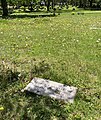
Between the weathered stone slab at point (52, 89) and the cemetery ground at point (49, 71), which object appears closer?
the cemetery ground at point (49, 71)

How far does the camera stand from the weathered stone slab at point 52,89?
19.5 ft

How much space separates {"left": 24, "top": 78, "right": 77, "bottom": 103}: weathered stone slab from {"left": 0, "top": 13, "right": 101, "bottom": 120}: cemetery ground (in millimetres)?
142

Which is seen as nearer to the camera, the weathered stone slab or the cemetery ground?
the cemetery ground

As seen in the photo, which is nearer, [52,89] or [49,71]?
[52,89]

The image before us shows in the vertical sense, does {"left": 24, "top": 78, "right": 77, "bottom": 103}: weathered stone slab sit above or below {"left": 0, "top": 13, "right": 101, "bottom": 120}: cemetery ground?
above

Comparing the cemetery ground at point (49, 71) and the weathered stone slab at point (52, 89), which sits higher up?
the weathered stone slab at point (52, 89)

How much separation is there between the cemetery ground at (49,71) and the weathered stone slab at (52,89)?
142 millimetres

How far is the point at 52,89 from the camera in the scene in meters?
6.26

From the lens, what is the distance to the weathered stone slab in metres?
5.93

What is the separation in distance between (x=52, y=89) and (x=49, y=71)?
4.70 feet

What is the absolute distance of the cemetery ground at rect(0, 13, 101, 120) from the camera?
5.41m

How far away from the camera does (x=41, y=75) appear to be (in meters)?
7.32

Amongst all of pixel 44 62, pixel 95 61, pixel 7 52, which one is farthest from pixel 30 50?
pixel 95 61

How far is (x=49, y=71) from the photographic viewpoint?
765 cm
